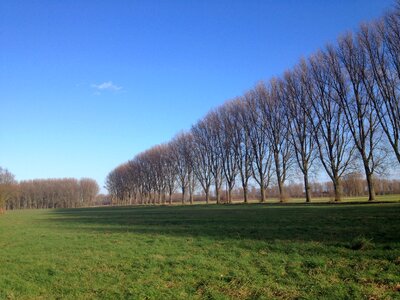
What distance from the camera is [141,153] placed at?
122875 mm

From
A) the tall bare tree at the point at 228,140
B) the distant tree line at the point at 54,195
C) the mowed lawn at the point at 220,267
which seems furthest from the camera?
the distant tree line at the point at 54,195

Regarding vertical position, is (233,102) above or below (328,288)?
above

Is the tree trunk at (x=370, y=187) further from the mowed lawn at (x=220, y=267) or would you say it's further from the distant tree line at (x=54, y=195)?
the distant tree line at (x=54, y=195)

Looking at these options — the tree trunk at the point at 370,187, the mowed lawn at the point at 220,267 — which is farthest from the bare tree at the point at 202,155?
the mowed lawn at the point at 220,267

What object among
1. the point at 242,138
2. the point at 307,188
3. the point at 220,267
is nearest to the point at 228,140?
the point at 242,138

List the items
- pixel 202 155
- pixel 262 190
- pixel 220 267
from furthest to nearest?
pixel 202 155
pixel 262 190
pixel 220 267

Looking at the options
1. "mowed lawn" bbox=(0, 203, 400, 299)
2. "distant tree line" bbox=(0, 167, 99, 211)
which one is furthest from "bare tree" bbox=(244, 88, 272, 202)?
"distant tree line" bbox=(0, 167, 99, 211)

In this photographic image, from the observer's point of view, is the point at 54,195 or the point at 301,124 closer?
the point at 301,124

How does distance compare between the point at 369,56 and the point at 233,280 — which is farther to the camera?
the point at 369,56

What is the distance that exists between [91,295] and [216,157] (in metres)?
65.8

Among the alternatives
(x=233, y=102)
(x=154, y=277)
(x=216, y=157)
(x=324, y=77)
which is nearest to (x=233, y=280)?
(x=154, y=277)

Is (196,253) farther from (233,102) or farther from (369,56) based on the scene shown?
(233,102)

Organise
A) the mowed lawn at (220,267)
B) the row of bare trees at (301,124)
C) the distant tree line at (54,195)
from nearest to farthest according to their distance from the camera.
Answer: the mowed lawn at (220,267) < the row of bare trees at (301,124) < the distant tree line at (54,195)

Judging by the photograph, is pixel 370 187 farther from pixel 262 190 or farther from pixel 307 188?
pixel 262 190
